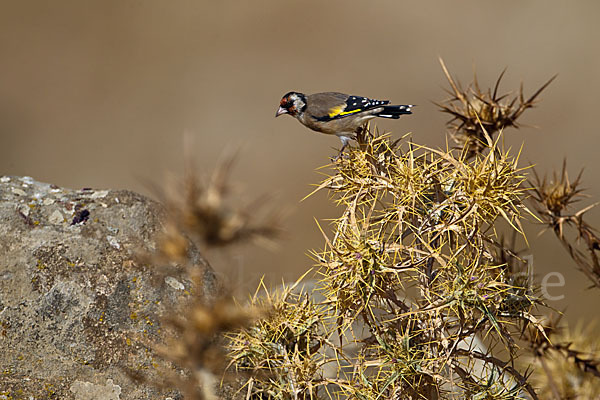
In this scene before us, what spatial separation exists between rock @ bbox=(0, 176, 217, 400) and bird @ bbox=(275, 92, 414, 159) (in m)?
1.00

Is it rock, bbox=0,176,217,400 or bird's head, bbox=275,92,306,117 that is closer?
rock, bbox=0,176,217,400

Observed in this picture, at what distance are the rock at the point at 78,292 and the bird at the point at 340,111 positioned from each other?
1.00 metres

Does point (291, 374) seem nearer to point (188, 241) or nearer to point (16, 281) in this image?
point (188, 241)

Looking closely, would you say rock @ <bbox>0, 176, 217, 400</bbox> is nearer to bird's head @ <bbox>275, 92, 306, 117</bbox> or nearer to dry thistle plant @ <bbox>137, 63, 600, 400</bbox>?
dry thistle plant @ <bbox>137, 63, 600, 400</bbox>

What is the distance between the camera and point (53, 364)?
10.1 ft

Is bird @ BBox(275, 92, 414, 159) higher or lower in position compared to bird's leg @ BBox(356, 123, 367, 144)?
higher

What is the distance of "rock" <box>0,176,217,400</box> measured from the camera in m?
3.05

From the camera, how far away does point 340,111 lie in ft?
11.9

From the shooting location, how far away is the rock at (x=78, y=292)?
3049 mm

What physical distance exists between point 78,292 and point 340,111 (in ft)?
5.48

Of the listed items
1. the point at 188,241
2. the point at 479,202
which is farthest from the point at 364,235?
the point at 188,241

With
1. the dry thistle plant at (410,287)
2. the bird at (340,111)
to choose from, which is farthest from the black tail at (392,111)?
the dry thistle plant at (410,287)

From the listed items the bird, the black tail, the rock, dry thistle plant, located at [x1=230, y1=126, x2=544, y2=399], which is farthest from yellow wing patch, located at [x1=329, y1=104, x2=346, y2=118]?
the rock

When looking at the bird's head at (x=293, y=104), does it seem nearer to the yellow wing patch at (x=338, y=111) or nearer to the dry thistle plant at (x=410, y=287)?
the yellow wing patch at (x=338, y=111)
